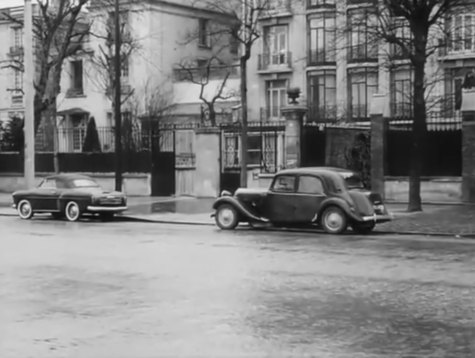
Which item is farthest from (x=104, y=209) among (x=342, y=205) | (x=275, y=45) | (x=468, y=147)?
(x=275, y=45)

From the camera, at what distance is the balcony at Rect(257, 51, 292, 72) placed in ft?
160

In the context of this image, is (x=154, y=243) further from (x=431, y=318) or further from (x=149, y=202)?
(x=149, y=202)

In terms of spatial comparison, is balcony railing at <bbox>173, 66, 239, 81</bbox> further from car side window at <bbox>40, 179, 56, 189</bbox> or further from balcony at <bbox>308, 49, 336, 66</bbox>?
car side window at <bbox>40, 179, 56, 189</bbox>

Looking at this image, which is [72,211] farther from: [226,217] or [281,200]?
[281,200]

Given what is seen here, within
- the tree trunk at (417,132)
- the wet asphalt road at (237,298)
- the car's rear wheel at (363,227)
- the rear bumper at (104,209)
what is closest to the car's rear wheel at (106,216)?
the rear bumper at (104,209)

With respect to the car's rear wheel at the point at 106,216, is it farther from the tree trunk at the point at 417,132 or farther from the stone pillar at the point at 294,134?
the tree trunk at the point at 417,132

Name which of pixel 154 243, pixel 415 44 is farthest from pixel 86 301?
pixel 415 44

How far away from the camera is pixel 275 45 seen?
49.6 metres

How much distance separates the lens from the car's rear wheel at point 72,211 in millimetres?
24375

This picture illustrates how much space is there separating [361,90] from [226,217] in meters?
27.2

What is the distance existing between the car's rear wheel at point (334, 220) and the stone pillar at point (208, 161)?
12.1 meters

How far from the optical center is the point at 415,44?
74.8 feet

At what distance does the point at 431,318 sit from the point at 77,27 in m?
49.1

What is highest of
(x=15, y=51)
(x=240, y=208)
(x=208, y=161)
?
(x=15, y=51)
